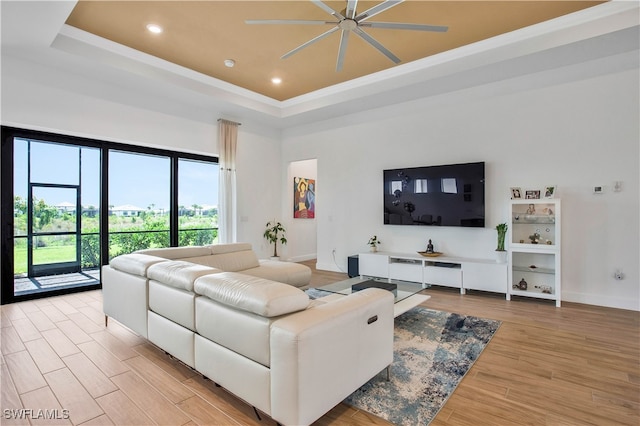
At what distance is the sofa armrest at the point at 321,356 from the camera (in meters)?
1.56

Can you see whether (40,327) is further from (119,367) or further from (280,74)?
(280,74)

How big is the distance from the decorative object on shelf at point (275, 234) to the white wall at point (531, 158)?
1.59 m

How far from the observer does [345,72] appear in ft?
16.2

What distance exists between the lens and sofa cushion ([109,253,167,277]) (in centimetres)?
276

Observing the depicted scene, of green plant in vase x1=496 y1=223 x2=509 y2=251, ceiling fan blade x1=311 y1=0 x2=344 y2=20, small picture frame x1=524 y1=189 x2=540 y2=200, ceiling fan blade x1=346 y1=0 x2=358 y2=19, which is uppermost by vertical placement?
ceiling fan blade x1=346 y1=0 x2=358 y2=19

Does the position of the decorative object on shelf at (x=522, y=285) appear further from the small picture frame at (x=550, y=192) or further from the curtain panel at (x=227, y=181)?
the curtain panel at (x=227, y=181)

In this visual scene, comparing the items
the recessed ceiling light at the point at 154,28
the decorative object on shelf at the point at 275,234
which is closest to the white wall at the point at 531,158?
the decorative object on shelf at the point at 275,234

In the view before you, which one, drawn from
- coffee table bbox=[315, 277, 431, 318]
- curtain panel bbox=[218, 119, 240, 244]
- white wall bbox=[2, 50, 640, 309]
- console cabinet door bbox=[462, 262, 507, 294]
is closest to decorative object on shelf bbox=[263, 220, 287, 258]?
white wall bbox=[2, 50, 640, 309]

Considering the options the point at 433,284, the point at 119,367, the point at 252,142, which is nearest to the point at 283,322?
the point at 119,367

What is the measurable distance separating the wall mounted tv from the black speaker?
88 cm

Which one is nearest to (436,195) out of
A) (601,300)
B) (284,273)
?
(601,300)

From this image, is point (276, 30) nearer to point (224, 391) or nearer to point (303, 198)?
point (224, 391)

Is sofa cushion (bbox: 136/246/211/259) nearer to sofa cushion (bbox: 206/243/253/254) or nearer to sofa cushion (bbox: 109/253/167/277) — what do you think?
sofa cushion (bbox: 206/243/253/254)

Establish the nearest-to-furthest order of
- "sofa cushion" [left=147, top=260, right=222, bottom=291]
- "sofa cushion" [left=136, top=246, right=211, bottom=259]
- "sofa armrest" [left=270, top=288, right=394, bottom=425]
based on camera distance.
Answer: "sofa armrest" [left=270, top=288, right=394, bottom=425] → "sofa cushion" [left=147, top=260, right=222, bottom=291] → "sofa cushion" [left=136, top=246, right=211, bottom=259]
